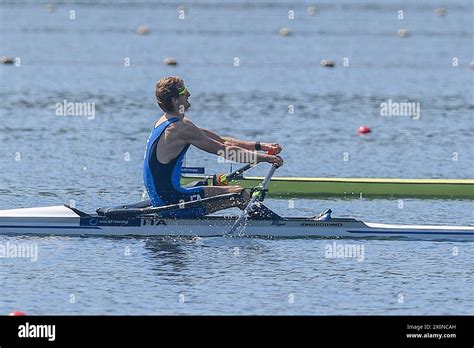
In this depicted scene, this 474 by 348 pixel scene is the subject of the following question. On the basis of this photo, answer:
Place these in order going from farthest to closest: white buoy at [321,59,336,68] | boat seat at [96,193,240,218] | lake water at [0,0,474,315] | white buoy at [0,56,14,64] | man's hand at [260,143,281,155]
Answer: white buoy at [321,59,336,68]
white buoy at [0,56,14,64]
man's hand at [260,143,281,155]
boat seat at [96,193,240,218]
lake water at [0,0,474,315]

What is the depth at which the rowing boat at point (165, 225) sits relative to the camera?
770 inches

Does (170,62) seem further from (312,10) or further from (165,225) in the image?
(312,10)

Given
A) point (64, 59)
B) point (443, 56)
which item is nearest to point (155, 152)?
point (64, 59)

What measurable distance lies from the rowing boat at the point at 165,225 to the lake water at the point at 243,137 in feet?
0.46

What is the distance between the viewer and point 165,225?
768 inches

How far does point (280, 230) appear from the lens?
778 inches

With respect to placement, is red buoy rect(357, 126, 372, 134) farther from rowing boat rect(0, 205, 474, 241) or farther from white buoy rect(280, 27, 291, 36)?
white buoy rect(280, 27, 291, 36)

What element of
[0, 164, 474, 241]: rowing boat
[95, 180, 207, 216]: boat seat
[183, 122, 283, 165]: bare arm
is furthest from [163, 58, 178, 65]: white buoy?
[183, 122, 283, 165]: bare arm

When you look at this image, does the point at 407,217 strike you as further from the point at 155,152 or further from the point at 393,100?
the point at 393,100

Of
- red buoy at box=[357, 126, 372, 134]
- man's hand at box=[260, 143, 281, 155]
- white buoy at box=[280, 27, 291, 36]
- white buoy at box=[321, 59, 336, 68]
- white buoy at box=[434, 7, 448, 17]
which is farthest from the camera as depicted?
white buoy at box=[434, 7, 448, 17]

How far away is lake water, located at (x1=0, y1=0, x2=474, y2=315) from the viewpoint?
17.2 meters

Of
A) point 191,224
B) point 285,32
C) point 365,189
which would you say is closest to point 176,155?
point 191,224

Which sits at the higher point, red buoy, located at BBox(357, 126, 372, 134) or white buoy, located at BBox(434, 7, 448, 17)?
white buoy, located at BBox(434, 7, 448, 17)

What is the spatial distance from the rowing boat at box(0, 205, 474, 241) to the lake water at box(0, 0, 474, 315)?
0.14 metres
